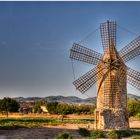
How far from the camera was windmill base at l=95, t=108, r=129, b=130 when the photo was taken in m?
29.1

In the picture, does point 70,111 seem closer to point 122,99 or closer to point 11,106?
point 11,106

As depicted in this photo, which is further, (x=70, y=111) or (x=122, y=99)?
(x=70, y=111)

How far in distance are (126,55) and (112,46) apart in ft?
3.86

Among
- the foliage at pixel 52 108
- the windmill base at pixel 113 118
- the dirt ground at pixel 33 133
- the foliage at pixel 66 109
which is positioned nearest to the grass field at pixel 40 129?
the dirt ground at pixel 33 133

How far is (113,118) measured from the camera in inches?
1158

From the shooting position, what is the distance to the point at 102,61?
→ 29641 millimetres

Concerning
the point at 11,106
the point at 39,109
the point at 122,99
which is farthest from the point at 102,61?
the point at 39,109

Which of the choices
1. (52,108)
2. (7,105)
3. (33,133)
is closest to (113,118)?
(33,133)

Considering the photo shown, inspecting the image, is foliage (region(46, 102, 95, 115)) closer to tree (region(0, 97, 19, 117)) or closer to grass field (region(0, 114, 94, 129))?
tree (region(0, 97, 19, 117))

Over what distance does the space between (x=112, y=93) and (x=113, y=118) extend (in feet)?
5.87

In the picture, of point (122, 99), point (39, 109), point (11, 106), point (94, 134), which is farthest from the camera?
point (39, 109)

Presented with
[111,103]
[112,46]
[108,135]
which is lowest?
[108,135]

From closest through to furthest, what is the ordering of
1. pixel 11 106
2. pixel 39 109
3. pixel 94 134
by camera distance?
1. pixel 94 134
2. pixel 11 106
3. pixel 39 109

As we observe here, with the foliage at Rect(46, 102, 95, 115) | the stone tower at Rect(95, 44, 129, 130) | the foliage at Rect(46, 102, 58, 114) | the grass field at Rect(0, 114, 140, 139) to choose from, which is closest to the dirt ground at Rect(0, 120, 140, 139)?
the grass field at Rect(0, 114, 140, 139)
